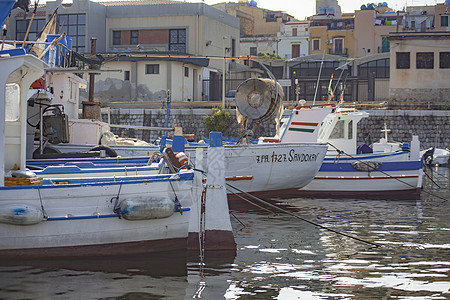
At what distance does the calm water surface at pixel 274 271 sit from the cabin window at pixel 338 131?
677 centimetres

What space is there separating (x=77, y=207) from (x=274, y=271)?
2.70 metres

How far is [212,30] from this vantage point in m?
43.3

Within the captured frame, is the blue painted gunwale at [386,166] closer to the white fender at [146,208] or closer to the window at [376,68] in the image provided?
the white fender at [146,208]

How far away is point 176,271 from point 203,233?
3.37 ft

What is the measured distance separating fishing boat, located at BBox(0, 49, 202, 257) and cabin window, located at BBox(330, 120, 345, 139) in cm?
1014

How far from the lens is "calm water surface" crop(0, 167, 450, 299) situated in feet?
26.8

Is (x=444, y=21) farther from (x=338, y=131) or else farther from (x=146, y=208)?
(x=146, y=208)

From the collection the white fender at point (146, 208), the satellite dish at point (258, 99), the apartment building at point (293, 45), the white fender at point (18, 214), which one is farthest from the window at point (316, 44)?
the white fender at point (18, 214)

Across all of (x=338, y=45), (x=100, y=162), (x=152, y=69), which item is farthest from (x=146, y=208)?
(x=338, y=45)

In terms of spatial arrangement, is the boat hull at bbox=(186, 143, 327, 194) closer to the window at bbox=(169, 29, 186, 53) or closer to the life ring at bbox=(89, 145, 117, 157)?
the life ring at bbox=(89, 145, 117, 157)

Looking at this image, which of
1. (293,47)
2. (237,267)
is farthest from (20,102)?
(293,47)

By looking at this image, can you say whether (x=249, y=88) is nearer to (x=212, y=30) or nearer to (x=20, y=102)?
(x=20, y=102)

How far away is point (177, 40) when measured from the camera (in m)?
42.5

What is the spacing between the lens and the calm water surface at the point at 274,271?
817 cm
